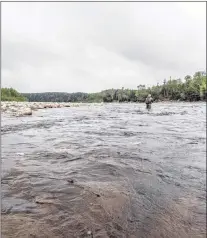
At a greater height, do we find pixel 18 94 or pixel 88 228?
pixel 18 94

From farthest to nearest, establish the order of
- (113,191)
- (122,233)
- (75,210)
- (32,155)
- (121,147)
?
(121,147)
(32,155)
(113,191)
(75,210)
(122,233)

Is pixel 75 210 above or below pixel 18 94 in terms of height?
below

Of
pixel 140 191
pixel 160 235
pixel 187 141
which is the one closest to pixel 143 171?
pixel 140 191

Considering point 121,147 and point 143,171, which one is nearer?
point 143,171

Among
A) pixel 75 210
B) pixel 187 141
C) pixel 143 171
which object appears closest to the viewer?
pixel 75 210

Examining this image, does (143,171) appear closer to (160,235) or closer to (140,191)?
(140,191)

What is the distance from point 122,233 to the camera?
326 cm

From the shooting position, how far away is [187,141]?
10055mm

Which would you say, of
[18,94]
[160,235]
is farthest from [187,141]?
[18,94]

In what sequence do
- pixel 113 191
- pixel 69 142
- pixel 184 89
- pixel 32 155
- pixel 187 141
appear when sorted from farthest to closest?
pixel 184 89
pixel 187 141
pixel 69 142
pixel 32 155
pixel 113 191

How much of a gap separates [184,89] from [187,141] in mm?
97083

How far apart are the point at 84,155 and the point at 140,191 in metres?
2.91

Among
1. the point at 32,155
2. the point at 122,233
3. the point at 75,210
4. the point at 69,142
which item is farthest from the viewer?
the point at 69,142

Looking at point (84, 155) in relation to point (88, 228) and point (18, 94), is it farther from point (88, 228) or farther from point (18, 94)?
point (18, 94)
